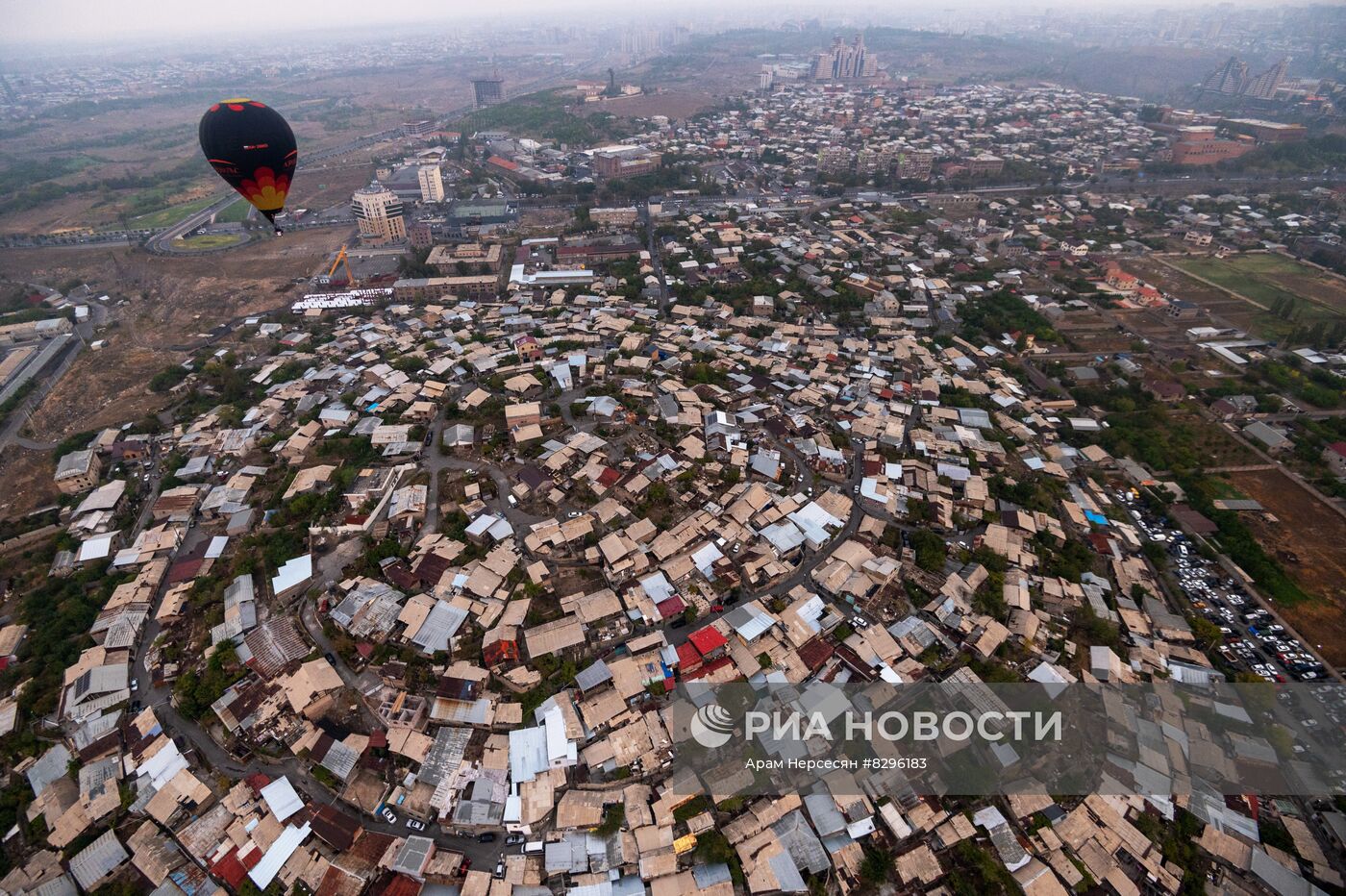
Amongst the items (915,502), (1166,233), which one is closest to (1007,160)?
(1166,233)

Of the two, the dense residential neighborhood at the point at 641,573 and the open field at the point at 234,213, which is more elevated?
the open field at the point at 234,213

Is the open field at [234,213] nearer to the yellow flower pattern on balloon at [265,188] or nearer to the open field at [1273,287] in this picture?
the yellow flower pattern on balloon at [265,188]

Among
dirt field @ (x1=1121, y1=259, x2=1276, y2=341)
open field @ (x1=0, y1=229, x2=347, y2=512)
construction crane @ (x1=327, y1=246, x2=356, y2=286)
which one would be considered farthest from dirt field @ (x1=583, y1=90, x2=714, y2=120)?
dirt field @ (x1=1121, y1=259, x2=1276, y2=341)

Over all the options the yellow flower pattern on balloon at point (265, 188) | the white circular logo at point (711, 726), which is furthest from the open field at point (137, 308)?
the white circular logo at point (711, 726)

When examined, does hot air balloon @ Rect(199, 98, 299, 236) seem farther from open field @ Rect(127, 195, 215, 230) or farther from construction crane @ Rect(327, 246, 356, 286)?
open field @ Rect(127, 195, 215, 230)

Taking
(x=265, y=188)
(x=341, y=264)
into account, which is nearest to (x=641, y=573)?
(x=265, y=188)

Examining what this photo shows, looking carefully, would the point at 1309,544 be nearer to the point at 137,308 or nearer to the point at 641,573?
the point at 641,573
